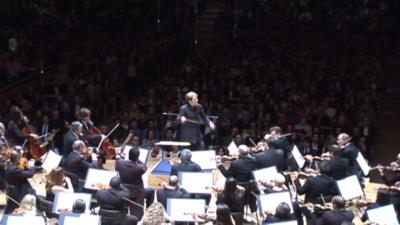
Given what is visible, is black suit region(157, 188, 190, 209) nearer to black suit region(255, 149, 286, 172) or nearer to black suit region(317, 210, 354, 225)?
black suit region(255, 149, 286, 172)

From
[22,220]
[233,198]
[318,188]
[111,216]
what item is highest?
[22,220]

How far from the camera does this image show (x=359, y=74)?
2094 centimetres

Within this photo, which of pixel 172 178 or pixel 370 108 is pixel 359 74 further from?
pixel 172 178

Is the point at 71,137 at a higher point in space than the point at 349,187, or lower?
higher

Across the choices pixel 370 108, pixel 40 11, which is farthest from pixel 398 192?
pixel 40 11

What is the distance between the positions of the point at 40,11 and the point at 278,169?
14.8 metres

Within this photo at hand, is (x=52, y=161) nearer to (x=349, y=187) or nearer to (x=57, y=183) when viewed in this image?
(x=57, y=183)

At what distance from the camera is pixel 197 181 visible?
1214cm

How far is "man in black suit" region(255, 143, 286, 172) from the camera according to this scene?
1323 centimetres

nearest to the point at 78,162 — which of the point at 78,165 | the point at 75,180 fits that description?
the point at 78,165

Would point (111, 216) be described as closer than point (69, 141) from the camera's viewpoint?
Yes

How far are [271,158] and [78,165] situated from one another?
313cm

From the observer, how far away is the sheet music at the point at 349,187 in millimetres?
11953

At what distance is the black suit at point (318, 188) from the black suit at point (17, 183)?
411 centimetres
